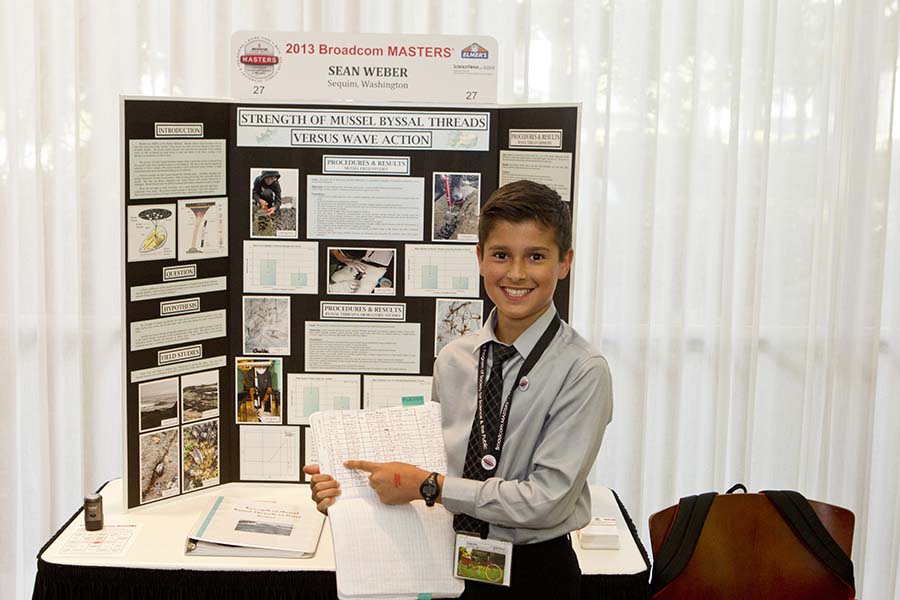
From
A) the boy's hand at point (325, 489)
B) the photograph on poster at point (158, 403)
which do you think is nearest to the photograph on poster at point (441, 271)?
the photograph on poster at point (158, 403)

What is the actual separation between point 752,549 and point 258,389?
1474mm

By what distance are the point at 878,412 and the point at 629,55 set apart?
66.4 inches

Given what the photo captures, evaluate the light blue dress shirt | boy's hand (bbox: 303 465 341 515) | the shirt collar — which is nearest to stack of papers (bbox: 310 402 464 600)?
boy's hand (bbox: 303 465 341 515)

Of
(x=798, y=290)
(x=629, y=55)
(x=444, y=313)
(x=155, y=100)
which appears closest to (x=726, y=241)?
(x=798, y=290)

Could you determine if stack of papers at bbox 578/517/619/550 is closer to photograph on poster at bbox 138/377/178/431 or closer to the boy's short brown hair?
the boy's short brown hair

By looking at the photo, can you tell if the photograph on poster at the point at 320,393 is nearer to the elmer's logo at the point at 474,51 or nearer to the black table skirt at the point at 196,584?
the black table skirt at the point at 196,584

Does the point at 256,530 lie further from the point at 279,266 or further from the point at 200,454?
the point at 279,266

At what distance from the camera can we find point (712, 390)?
3.80 meters

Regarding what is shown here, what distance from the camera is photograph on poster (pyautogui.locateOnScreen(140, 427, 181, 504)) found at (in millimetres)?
2832

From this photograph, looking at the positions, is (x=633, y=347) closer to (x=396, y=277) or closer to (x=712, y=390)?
(x=712, y=390)

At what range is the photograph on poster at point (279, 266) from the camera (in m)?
2.92

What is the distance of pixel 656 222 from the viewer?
3713mm

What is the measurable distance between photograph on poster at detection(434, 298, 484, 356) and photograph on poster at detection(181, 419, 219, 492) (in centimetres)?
73

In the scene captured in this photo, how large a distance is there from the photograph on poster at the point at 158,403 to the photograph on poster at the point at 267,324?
0.82 ft
